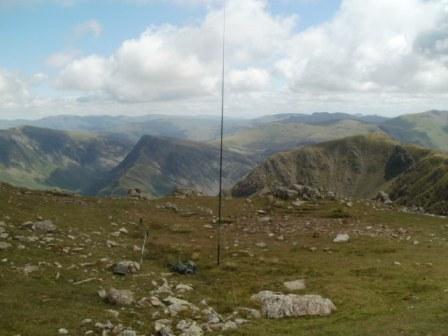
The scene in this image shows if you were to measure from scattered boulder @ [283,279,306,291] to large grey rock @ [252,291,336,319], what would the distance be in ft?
11.5

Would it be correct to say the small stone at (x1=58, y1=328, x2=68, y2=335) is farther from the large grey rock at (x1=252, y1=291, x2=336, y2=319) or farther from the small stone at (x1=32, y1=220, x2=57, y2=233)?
the small stone at (x1=32, y1=220, x2=57, y2=233)

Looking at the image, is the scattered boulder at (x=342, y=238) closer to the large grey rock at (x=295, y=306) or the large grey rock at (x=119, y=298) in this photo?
the large grey rock at (x=295, y=306)

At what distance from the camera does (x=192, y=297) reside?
28.2m

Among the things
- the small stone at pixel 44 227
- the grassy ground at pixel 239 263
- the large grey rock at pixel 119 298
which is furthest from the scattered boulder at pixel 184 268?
the small stone at pixel 44 227

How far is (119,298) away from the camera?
1008 inches

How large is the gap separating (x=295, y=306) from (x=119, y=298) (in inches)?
363

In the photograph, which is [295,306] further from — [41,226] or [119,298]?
→ [41,226]

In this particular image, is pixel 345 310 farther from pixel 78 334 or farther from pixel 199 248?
pixel 199 248

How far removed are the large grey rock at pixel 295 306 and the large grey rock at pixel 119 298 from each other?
7040mm

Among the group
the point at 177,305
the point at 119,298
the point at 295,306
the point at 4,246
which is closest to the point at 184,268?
the point at 177,305

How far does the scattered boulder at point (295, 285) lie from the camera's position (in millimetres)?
30234

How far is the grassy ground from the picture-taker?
23141 mm

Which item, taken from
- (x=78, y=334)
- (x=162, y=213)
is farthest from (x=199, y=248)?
(x=78, y=334)

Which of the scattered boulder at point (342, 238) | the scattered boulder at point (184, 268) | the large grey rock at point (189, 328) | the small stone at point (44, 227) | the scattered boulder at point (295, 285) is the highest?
the small stone at point (44, 227)
